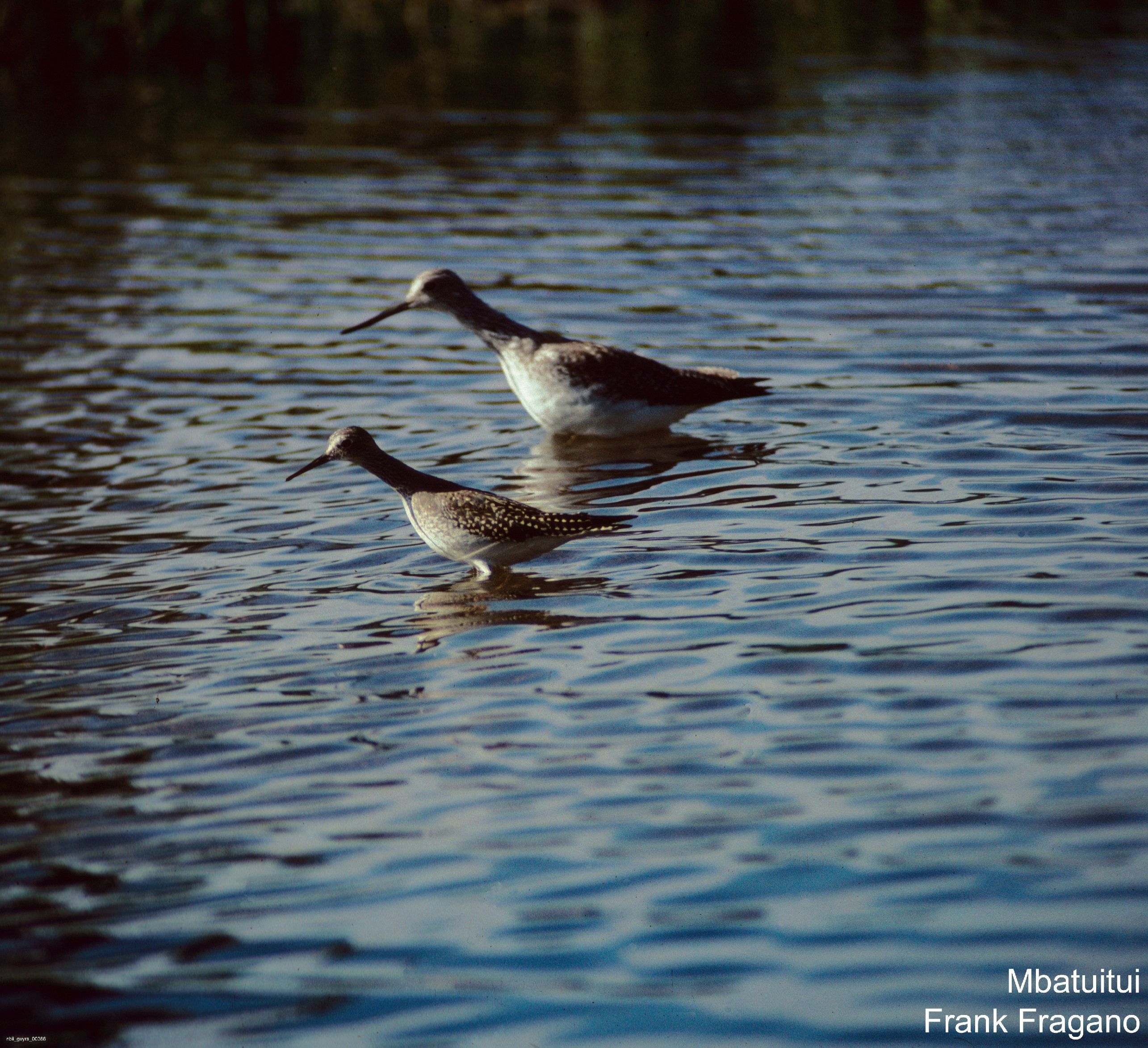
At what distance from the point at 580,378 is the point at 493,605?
3168mm

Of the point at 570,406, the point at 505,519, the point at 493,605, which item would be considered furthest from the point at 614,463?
the point at 493,605

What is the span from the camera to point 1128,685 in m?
6.85

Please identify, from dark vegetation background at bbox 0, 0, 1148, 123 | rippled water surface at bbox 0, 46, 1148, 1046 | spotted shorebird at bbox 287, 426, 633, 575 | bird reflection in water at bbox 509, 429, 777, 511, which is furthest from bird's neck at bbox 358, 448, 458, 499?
dark vegetation background at bbox 0, 0, 1148, 123

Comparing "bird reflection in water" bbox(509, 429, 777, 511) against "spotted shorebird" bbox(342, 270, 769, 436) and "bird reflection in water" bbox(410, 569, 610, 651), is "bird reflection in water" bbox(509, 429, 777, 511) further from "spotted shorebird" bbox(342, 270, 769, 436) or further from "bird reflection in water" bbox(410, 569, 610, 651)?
"bird reflection in water" bbox(410, 569, 610, 651)

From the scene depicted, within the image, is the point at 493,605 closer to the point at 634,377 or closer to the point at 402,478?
the point at 402,478

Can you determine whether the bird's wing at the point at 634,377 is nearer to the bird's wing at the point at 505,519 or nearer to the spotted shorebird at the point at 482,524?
the spotted shorebird at the point at 482,524

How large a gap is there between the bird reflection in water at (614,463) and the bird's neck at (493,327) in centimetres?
81

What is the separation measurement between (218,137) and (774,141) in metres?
8.98

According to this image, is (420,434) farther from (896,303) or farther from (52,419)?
(896,303)

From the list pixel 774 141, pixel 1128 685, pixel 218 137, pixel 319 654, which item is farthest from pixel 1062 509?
pixel 218 137

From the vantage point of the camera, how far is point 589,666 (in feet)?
24.6

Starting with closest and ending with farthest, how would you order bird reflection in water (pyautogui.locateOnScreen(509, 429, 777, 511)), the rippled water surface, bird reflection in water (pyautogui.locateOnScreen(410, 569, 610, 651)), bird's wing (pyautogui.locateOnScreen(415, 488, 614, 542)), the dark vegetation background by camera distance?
the rippled water surface → bird reflection in water (pyautogui.locateOnScreen(410, 569, 610, 651)) → bird's wing (pyautogui.locateOnScreen(415, 488, 614, 542)) → bird reflection in water (pyautogui.locateOnScreen(509, 429, 777, 511)) → the dark vegetation background

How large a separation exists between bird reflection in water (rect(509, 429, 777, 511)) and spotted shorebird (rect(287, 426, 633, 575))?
1.35m

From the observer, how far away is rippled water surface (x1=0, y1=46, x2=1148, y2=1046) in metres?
5.21
